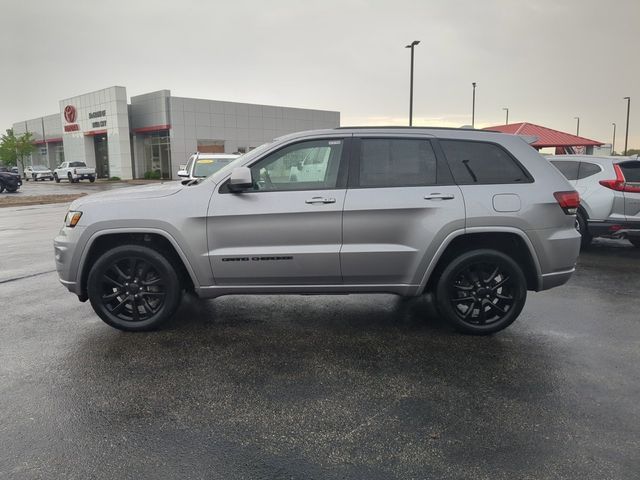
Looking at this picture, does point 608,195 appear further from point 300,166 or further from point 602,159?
point 300,166

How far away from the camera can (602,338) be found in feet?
15.2

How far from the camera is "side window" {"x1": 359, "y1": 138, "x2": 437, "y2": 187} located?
4.58 meters

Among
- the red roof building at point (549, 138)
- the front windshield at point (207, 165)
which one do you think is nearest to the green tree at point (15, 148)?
the red roof building at point (549, 138)

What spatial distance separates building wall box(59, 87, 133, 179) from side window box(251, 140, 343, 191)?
44041 mm

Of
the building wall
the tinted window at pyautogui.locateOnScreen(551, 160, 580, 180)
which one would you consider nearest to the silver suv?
the tinted window at pyautogui.locateOnScreen(551, 160, 580, 180)

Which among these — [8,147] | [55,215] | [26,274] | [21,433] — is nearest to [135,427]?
[21,433]

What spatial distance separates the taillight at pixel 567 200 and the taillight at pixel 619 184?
4935mm

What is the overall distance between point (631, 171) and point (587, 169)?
27.5 inches

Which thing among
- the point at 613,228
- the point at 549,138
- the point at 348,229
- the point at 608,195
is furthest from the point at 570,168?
the point at 549,138

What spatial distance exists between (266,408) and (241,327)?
1.71m

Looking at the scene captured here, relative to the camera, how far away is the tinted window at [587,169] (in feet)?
29.6

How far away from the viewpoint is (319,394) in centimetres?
349

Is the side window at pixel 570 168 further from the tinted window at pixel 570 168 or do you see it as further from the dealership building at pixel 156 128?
the dealership building at pixel 156 128

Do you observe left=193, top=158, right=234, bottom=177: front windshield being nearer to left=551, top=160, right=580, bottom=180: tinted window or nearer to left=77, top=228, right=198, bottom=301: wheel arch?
left=551, top=160, right=580, bottom=180: tinted window
